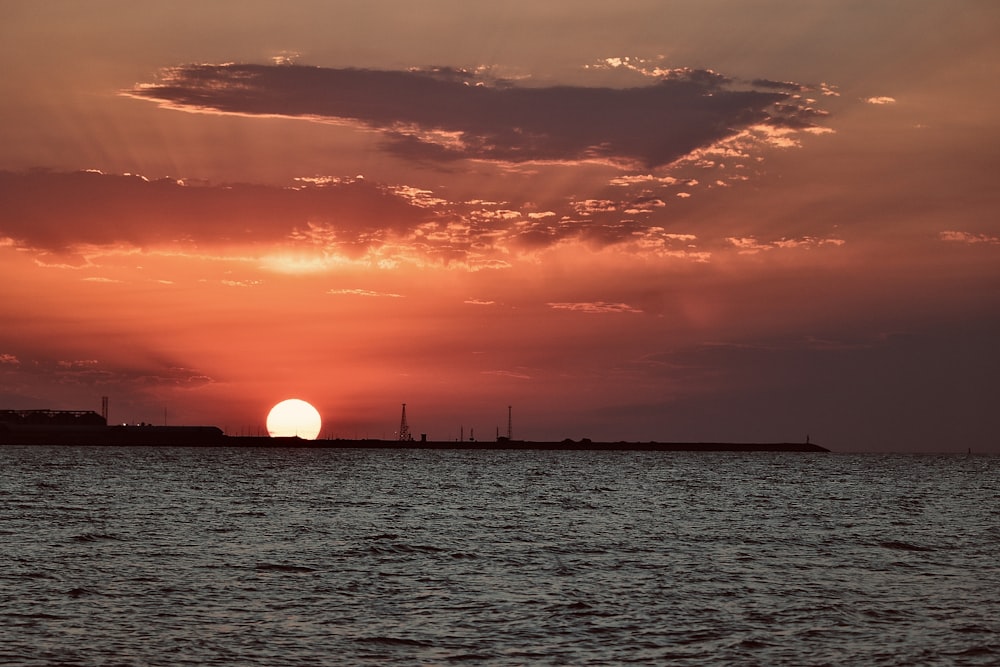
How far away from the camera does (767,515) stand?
82.1 meters

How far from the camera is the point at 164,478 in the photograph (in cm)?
13625

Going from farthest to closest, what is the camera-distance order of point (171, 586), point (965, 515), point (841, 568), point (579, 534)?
point (965, 515)
point (579, 534)
point (841, 568)
point (171, 586)

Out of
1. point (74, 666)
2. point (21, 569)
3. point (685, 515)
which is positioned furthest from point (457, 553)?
point (685, 515)

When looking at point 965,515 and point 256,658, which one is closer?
point 256,658

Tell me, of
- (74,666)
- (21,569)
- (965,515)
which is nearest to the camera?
(74,666)

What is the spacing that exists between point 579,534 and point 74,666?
3933cm

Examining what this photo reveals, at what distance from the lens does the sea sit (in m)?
30.0

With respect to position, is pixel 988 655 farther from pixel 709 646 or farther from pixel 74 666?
pixel 74 666

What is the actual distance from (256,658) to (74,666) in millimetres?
4563

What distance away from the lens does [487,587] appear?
4106 cm

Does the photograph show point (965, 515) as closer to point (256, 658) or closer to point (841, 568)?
point (841, 568)

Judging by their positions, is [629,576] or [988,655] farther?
[629,576]

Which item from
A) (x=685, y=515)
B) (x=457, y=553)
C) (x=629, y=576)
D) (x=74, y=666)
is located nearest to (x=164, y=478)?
(x=685, y=515)

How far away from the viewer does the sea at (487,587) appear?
98.4 feet
